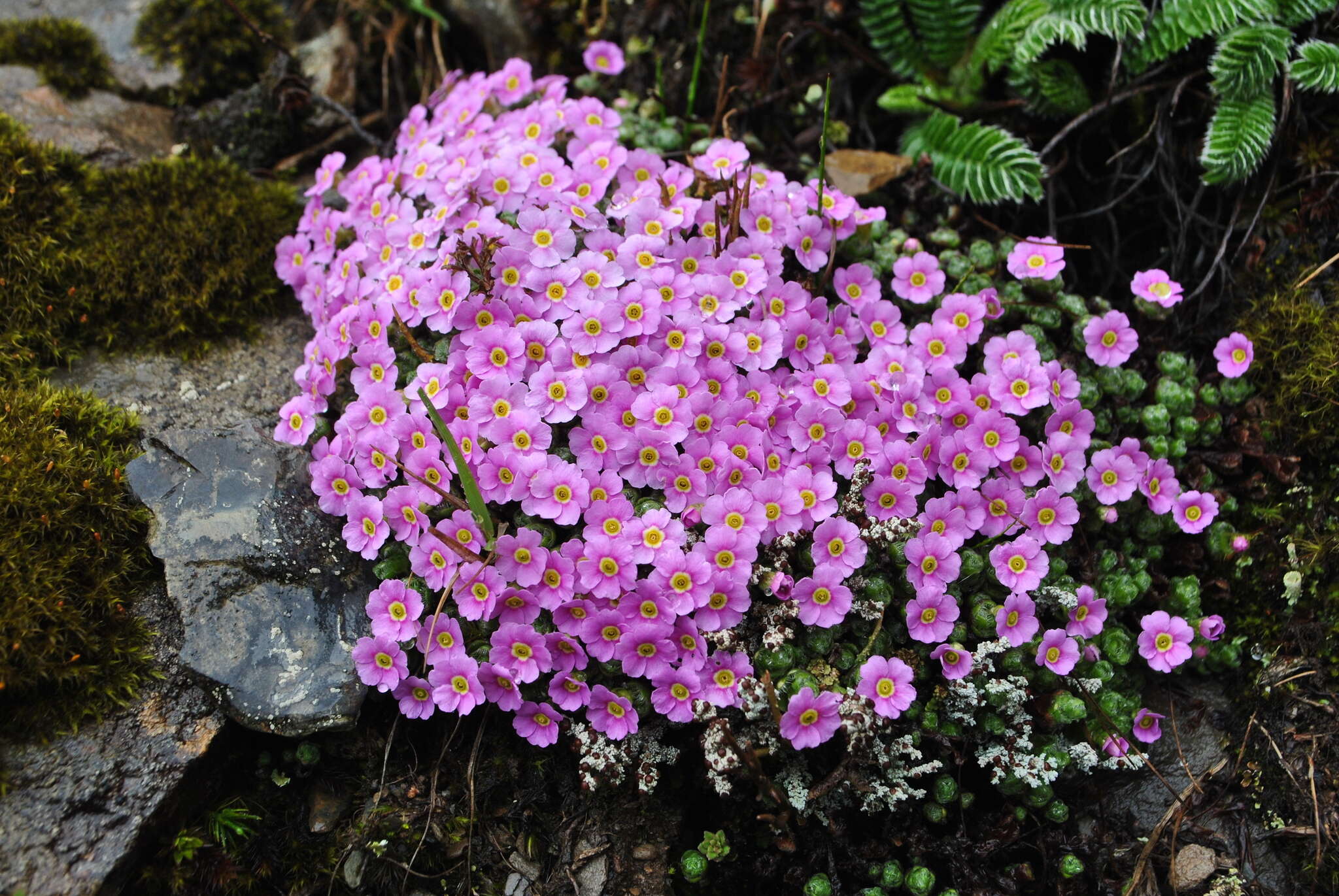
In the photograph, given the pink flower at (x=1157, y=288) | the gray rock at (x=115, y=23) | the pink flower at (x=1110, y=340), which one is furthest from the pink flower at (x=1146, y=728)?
the gray rock at (x=115, y=23)

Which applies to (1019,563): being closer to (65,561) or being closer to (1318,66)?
(1318,66)

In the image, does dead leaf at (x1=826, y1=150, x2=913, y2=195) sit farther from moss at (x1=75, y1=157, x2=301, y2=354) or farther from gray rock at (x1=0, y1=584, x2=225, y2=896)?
gray rock at (x1=0, y1=584, x2=225, y2=896)

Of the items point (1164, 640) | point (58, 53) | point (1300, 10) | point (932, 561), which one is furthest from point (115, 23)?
point (1164, 640)

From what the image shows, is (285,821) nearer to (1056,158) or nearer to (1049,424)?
(1049,424)

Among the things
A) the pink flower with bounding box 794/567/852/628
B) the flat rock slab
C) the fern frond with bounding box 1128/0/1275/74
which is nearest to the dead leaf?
the fern frond with bounding box 1128/0/1275/74

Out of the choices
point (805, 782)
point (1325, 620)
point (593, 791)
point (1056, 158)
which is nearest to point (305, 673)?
point (593, 791)
